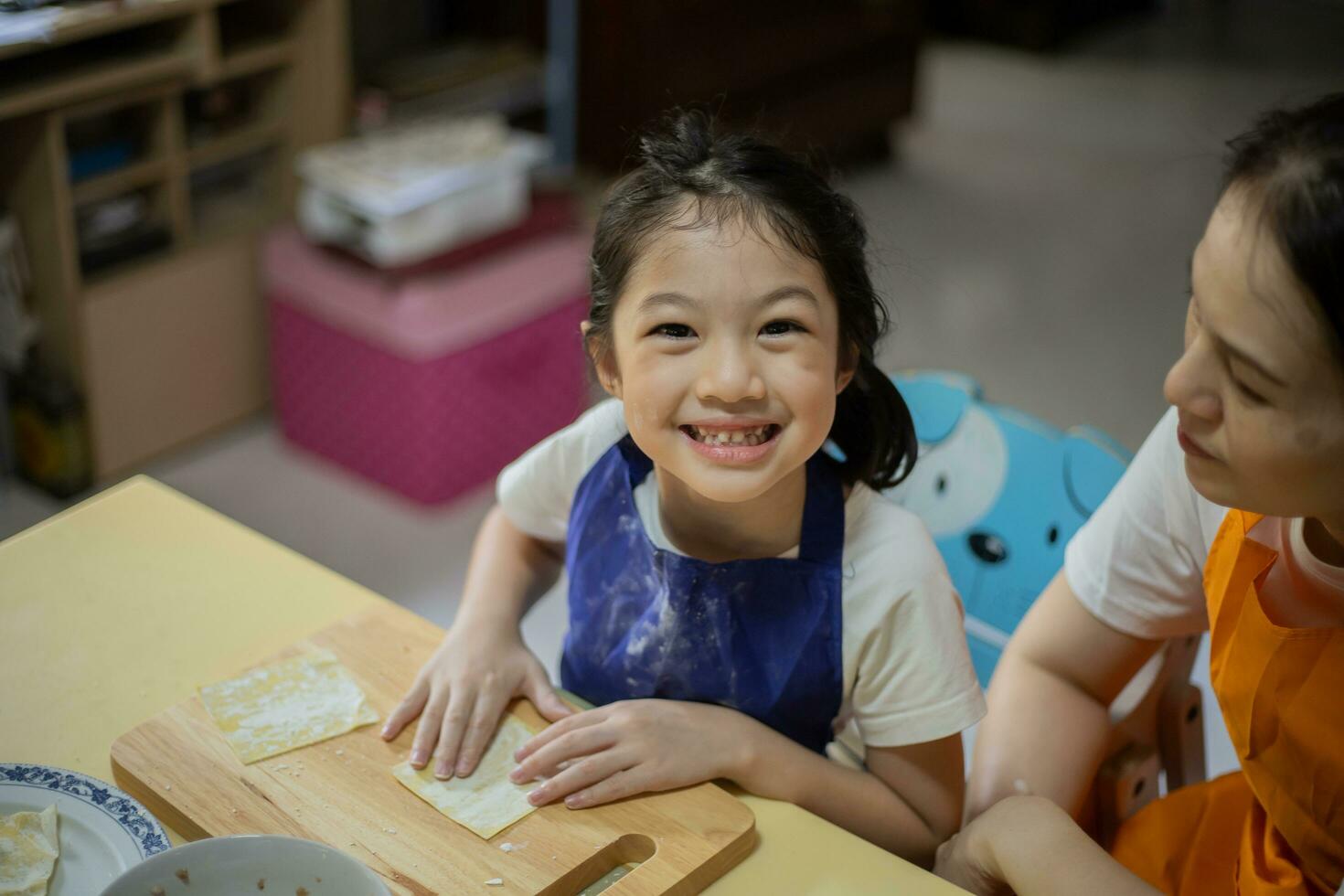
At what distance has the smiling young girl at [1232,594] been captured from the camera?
0.79 m

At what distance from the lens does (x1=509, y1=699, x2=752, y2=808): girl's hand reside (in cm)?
95

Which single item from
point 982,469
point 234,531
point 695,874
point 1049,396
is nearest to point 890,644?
point 695,874

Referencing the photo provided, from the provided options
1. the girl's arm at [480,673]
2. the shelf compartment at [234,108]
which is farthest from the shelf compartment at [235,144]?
the girl's arm at [480,673]

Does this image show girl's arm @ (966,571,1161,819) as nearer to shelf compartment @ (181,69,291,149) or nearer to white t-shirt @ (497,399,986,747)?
white t-shirt @ (497,399,986,747)

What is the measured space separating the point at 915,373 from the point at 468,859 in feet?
2.36

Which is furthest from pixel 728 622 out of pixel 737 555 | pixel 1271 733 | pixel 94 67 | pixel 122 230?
pixel 122 230

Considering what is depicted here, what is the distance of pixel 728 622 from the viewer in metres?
1.07

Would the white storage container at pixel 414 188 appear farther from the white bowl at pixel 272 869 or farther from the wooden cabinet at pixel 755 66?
the white bowl at pixel 272 869

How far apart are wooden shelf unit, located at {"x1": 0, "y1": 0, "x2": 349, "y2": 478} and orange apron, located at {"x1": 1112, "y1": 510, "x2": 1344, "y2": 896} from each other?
1.77 meters

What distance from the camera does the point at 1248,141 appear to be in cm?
85

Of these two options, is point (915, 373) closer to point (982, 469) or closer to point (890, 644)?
point (982, 469)

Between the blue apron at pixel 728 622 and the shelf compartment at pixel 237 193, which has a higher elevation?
the blue apron at pixel 728 622

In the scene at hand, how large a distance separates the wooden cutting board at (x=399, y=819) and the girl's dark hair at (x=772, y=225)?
0.31 meters

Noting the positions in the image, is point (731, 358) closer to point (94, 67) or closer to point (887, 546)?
point (887, 546)
